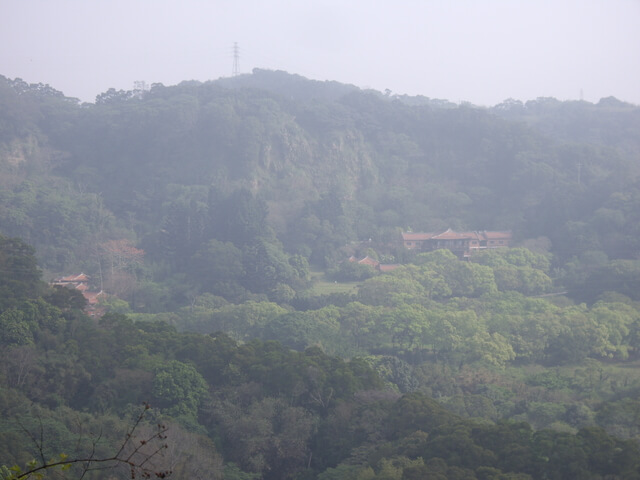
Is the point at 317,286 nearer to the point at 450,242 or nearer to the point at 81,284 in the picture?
the point at 450,242

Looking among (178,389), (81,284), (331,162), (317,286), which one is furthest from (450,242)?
(178,389)

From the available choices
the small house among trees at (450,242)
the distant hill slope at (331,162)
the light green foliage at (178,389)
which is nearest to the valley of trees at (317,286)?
the light green foliage at (178,389)

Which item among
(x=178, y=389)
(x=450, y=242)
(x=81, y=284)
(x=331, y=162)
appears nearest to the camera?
(x=178, y=389)

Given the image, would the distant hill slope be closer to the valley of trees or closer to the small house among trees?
the valley of trees

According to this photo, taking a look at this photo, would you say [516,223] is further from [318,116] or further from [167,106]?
[167,106]

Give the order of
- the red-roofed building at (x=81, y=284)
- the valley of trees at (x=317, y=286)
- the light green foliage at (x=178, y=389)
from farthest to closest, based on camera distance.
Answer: the red-roofed building at (x=81, y=284)
the light green foliage at (x=178, y=389)
the valley of trees at (x=317, y=286)

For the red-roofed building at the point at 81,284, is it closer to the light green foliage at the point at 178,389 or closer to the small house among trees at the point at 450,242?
the light green foliage at the point at 178,389
